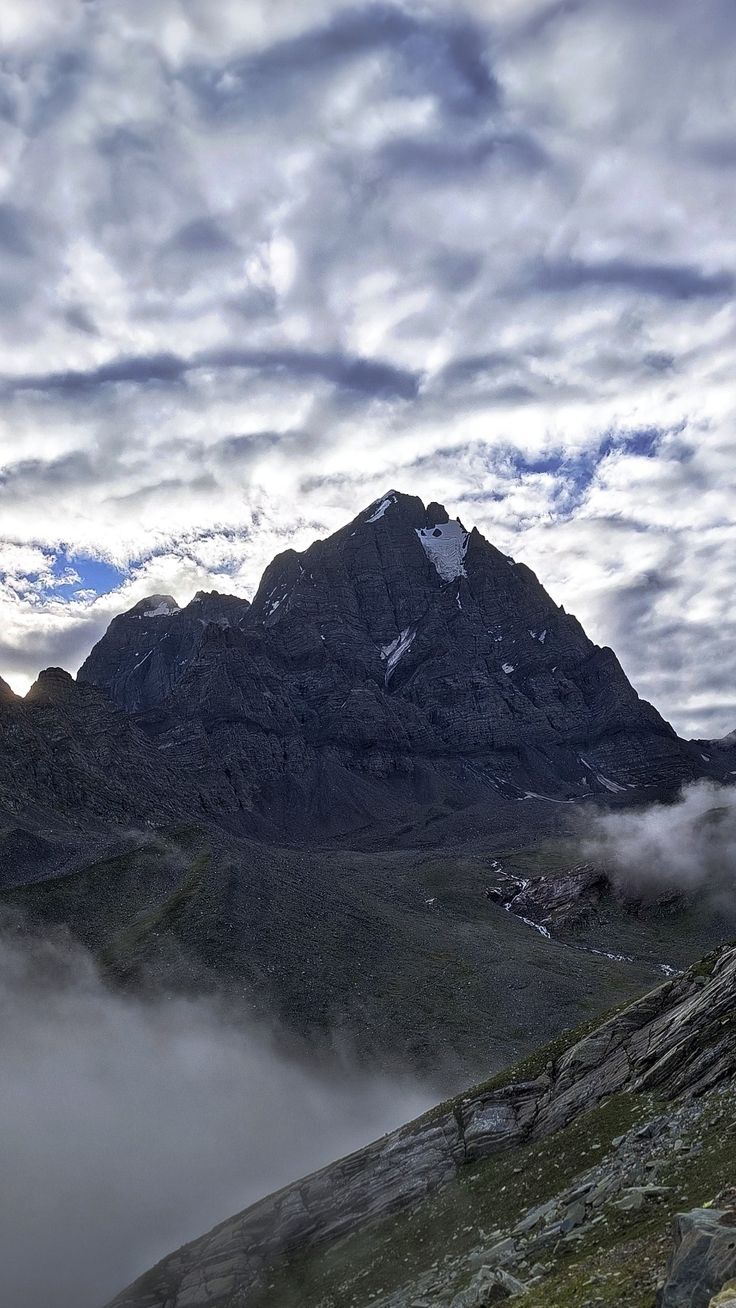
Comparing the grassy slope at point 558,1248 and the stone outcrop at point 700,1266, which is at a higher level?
the stone outcrop at point 700,1266

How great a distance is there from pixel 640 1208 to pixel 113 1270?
6992cm

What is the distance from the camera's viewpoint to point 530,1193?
36.5m

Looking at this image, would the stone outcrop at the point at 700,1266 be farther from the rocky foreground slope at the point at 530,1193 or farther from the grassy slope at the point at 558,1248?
the grassy slope at the point at 558,1248

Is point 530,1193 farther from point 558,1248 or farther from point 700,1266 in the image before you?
point 700,1266

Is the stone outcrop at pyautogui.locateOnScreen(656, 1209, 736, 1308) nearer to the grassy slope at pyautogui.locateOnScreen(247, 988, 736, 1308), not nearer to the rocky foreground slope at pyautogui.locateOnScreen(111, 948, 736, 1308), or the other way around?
the rocky foreground slope at pyautogui.locateOnScreen(111, 948, 736, 1308)

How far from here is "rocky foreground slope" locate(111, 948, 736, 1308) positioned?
2633cm

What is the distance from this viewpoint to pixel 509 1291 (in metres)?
25.5

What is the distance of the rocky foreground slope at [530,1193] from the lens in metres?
26.3

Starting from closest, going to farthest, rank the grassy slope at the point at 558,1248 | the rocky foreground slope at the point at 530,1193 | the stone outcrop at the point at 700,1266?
the stone outcrop at the point at 700,1266
the grassy slope at the point at 558,1248
the rocky foreground slope at the point at 530,1193

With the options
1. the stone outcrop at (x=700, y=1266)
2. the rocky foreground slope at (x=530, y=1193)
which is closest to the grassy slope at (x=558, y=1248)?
the rocky foreground slope at (x=530, y=1193)

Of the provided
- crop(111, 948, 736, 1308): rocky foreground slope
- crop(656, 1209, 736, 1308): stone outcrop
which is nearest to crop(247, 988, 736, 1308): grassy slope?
crop(111, 948, 736, 1308): rocky foreground slope

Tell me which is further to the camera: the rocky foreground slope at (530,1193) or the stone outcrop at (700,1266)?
the rocky foreground slope at (530,1193)

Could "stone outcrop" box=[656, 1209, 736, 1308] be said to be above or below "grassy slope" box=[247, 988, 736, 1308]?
above

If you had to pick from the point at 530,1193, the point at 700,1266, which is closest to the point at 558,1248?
the point at 530,1193
